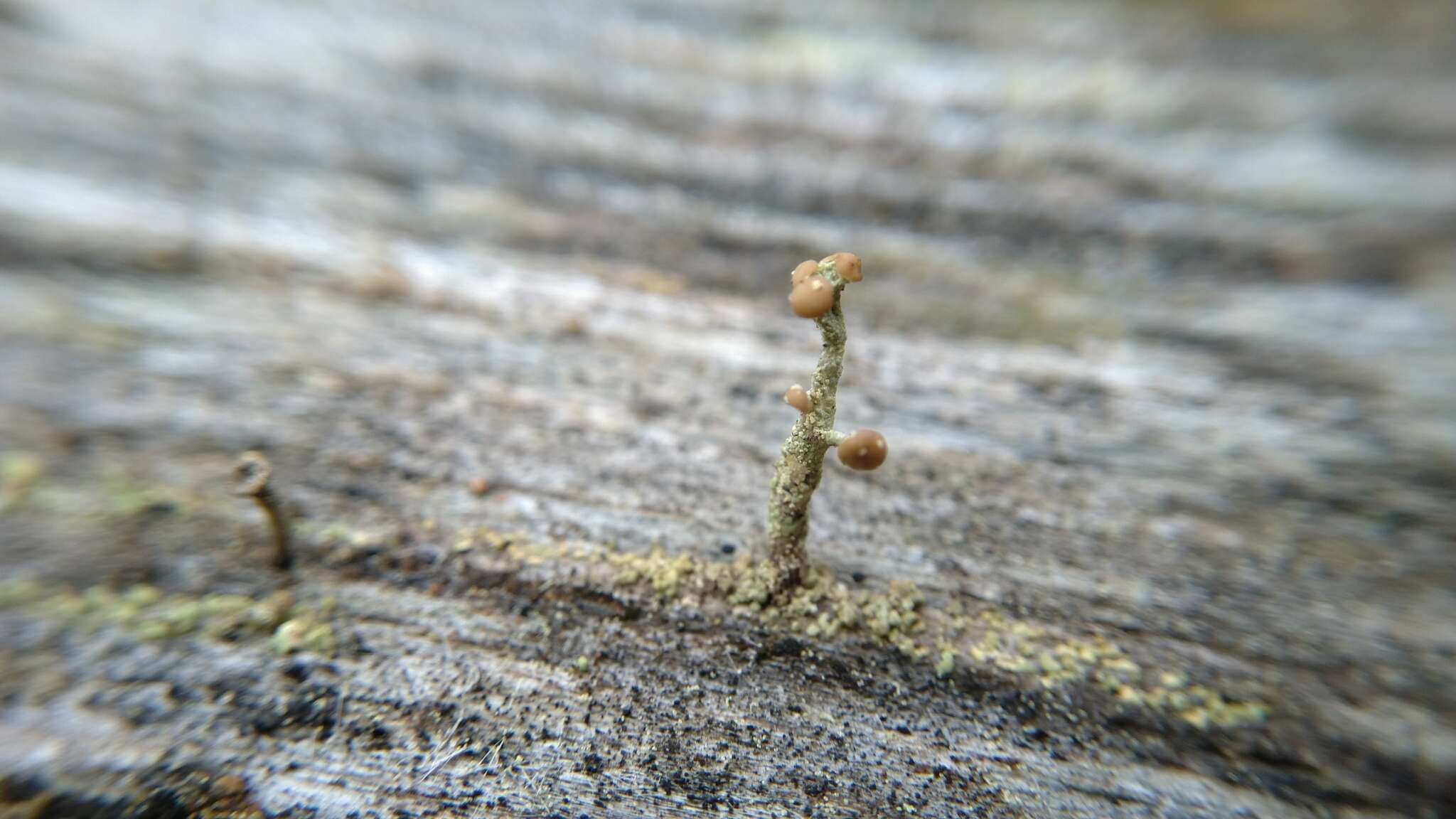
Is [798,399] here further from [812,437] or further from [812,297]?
[812,297]

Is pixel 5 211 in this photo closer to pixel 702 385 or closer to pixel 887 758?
pixel 702 385

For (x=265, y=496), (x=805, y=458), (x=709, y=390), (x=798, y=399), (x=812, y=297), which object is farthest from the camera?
(x=709, y=390)

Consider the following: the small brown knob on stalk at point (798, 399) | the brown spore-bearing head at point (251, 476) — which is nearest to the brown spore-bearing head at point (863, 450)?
the small brown knob on stalk at point (798, 399)

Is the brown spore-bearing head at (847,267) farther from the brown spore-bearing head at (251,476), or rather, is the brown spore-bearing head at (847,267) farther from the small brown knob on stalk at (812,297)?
the brown spore-bearing head at (251,476)

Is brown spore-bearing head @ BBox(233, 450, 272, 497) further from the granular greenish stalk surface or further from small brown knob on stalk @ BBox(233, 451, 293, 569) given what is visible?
the granular greenish stalk surface

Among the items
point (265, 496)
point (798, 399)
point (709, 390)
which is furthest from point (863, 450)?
point (265, 496)

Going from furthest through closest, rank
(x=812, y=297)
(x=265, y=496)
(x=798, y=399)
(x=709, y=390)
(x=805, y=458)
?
(x=709, y=390)
(x=265, y=496)
(x=805, y=458)
(x=798, y=399)
(x=812, y=297)

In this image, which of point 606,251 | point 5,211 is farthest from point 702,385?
point 5,211
